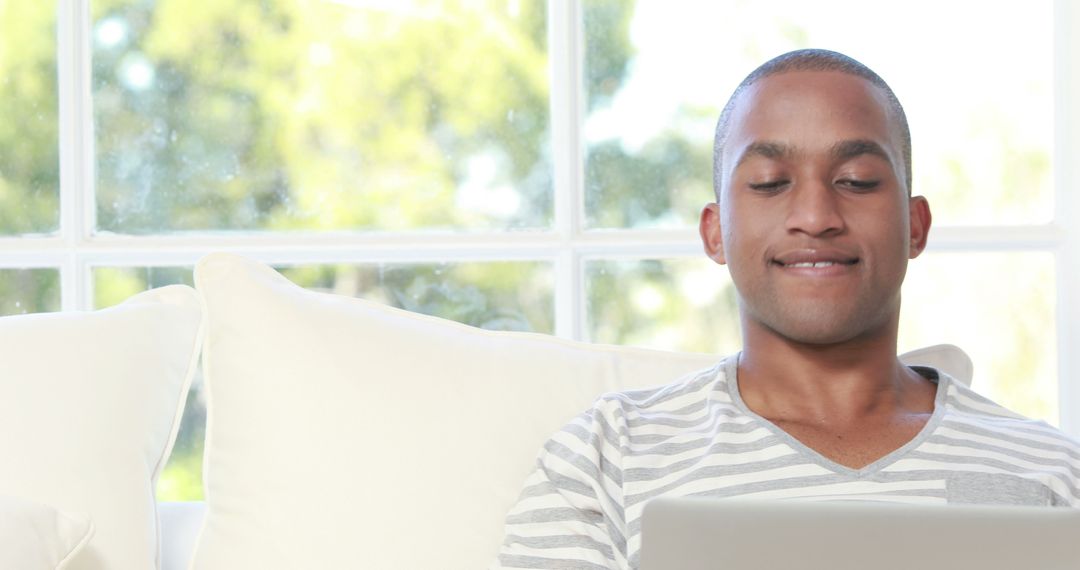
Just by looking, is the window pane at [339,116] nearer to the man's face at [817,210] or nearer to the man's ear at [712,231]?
the man's ear at [712,231]

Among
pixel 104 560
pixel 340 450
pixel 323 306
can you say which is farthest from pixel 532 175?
pixel 104 560

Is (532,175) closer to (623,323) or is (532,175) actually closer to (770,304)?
(623,323)

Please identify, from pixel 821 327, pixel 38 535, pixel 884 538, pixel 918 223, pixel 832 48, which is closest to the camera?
pixel 884 538

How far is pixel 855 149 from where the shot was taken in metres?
1.36

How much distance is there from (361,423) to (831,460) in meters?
0.47

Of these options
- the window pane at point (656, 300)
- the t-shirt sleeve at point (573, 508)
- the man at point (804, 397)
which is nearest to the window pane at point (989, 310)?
the window pane at point (656, 300)

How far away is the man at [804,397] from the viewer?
1.27 m

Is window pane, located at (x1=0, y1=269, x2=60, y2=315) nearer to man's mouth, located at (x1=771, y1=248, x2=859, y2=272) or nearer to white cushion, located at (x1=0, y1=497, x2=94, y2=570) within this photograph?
white cushion, located at (x1=0, y1=497, x2=94, y2=570)

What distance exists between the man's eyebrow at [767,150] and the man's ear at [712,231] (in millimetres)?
110

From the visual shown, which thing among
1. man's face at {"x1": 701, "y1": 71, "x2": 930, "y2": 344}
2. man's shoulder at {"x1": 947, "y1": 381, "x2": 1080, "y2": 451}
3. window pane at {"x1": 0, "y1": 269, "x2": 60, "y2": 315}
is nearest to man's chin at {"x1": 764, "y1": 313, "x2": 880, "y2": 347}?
man's face at {"x1": 701, "y1": 71, "x2": 930, "y2": 344}

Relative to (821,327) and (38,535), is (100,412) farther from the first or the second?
(821,327)

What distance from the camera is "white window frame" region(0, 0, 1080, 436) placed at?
2.12 meters

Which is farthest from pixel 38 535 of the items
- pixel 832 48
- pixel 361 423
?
pixel 832 48

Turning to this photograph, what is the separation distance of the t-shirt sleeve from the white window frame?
0.83 m
